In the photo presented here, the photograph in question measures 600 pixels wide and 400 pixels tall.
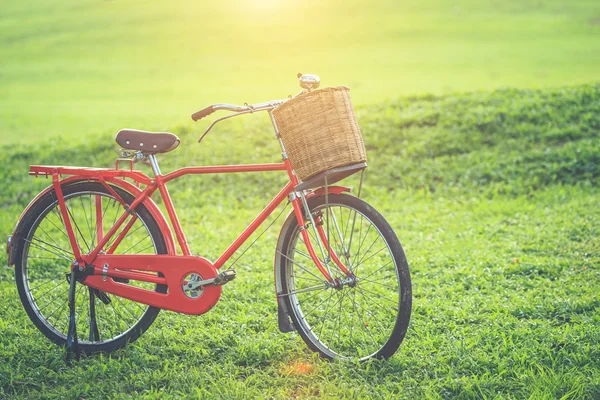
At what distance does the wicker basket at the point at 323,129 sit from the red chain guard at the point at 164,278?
943 millimetres

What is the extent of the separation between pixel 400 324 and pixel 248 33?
27.0 metres

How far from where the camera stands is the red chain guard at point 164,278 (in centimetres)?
417

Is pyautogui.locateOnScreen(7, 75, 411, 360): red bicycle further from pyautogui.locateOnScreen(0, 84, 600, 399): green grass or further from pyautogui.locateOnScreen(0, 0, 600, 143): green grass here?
pyautogui.locateOnScreen(0, 0, 600, 143): green grass

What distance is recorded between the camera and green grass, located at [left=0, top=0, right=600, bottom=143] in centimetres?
1866

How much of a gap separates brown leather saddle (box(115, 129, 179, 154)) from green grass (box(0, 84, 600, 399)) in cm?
131

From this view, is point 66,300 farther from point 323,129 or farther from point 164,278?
point 323,129

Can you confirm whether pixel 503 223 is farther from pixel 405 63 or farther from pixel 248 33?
pixel 248 33

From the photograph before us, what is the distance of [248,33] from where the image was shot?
1167 inches

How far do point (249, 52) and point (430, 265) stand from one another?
21.7 m

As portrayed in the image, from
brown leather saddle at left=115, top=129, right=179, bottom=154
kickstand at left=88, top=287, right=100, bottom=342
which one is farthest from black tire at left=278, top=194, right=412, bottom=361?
kickstand at left=88, top=287, right=100, bottom=342

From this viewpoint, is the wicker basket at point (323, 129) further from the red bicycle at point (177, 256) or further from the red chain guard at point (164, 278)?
the red chain guard at point (164, 278)

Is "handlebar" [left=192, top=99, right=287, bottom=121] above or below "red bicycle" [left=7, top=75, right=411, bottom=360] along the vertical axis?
above

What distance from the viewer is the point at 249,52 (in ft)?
87.6

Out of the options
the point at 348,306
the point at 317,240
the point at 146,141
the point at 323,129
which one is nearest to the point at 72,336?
the point at 146,141
